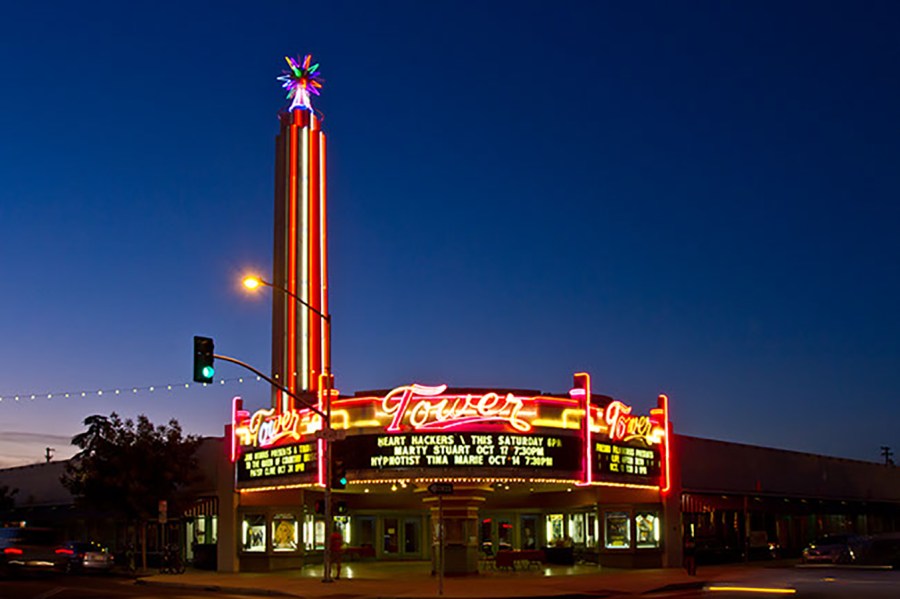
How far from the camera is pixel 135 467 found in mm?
48344

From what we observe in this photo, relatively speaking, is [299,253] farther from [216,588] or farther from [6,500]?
[6,500]

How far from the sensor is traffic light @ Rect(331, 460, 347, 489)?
34900mm

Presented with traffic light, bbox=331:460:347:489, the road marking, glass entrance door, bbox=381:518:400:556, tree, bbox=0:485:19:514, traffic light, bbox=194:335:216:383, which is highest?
traffic light, bbox=194:335:216:383

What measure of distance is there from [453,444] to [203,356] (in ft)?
38.6

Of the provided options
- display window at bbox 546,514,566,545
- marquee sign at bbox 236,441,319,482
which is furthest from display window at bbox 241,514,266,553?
display window at bbox 546,514,566,545

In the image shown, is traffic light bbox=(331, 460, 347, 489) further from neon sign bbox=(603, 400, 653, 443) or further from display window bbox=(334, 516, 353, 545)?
display window bbox=(334, 516, 353, 545)

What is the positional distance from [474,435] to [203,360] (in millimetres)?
12084

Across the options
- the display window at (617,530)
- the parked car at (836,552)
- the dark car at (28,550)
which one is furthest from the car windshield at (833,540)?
the dark car at (28,550)

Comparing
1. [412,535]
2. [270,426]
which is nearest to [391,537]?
[412,535]

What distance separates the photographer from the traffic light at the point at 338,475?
34900 millimetres

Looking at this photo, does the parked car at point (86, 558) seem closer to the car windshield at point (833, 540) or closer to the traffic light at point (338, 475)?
the traffic light at point (338, 475)

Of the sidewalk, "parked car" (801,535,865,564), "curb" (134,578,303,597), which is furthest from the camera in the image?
"parked car" (801,535,865,564)

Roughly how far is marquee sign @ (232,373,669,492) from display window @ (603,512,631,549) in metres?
3.07

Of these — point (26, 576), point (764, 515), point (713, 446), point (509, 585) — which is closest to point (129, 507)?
point (26, 576)
